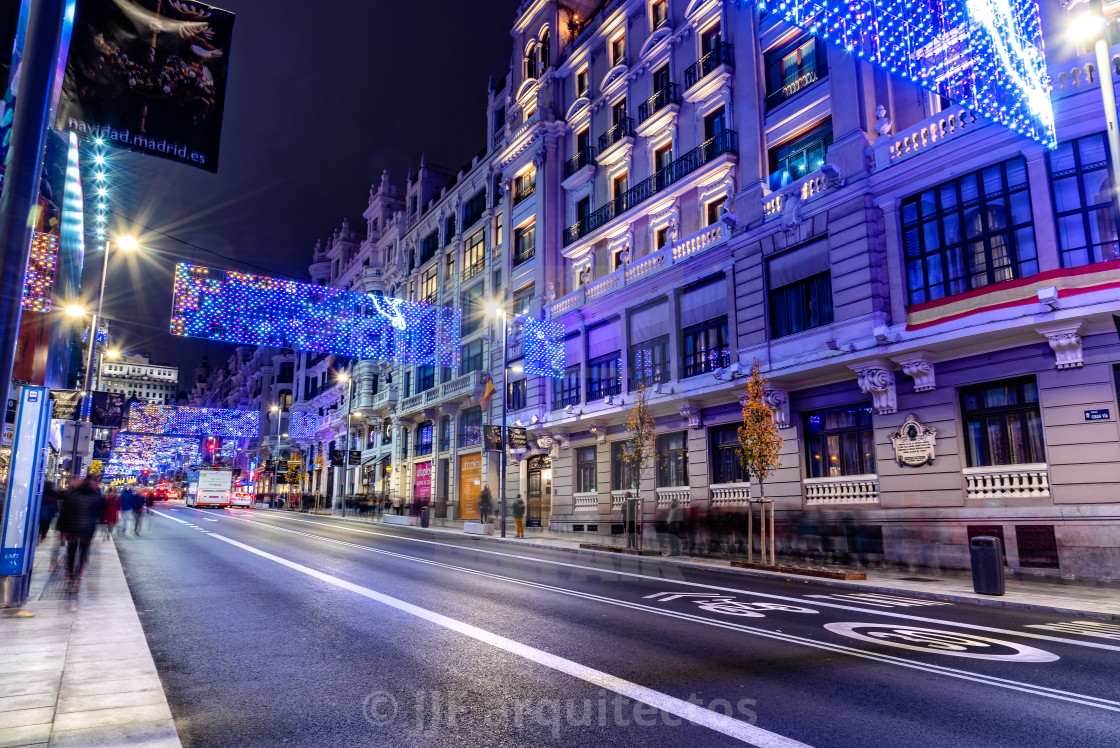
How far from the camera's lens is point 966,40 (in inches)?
486

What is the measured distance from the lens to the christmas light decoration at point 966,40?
37.5 feet

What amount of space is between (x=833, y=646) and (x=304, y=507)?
6211cm

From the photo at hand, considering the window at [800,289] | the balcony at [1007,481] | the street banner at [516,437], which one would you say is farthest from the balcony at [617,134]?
the balcony at [1007,481]

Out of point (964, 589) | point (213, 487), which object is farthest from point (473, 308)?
point (213, 487)

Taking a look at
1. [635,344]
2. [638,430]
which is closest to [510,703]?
[638,430]

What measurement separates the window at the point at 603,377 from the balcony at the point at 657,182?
20.7 feet

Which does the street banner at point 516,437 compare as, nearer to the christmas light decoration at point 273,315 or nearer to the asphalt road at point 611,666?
the christmas light decoration at point 273,315

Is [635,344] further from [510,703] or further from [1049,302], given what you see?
[510,703]

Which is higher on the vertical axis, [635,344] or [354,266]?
[354,266]

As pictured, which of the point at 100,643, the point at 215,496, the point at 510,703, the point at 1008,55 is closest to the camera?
the point at 510,703

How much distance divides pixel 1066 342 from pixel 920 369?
312cm

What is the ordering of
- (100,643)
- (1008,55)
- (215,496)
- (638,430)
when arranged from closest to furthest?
(100,643), (1008,55), (638,430), (215,496)

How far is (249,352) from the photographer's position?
10550 centimetres

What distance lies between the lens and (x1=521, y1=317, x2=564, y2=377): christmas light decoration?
3064 cm
